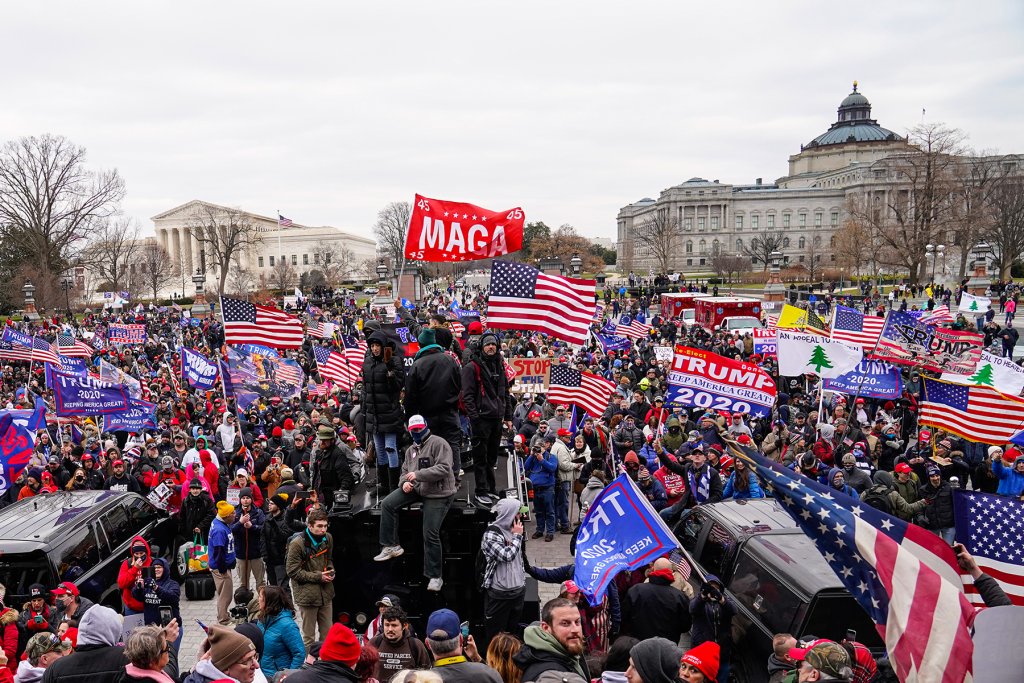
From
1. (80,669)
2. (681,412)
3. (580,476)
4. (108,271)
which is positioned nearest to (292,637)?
(80,669)

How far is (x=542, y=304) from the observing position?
10.6 meters

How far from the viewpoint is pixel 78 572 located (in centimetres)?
817

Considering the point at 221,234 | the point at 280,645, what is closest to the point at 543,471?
the point at 280,645

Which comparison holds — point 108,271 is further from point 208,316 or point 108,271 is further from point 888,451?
point 888,451

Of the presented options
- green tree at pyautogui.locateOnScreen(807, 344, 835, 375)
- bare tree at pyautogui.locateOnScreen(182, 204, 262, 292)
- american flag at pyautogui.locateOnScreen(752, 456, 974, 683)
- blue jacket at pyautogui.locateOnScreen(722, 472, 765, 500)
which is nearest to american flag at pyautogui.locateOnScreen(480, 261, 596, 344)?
blue jacket at pyautogui.locateOnScreen(722, 472, 765, 500)

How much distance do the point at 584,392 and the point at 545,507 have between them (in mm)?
2918

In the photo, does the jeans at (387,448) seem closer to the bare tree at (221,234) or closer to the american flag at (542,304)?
the american flag at (542,304)

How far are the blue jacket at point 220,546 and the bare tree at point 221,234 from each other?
211ft

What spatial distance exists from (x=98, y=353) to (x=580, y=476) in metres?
20.8

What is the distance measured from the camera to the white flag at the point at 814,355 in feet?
45.4

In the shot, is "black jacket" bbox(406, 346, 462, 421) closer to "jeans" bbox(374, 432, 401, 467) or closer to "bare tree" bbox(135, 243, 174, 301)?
"jeans" bbox(374, 432, 401, 467)

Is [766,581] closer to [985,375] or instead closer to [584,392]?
[584,392]

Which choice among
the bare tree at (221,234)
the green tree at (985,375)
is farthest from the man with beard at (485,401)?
the bare tree at (221,234)

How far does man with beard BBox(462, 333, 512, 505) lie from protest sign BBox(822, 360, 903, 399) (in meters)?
7.98
